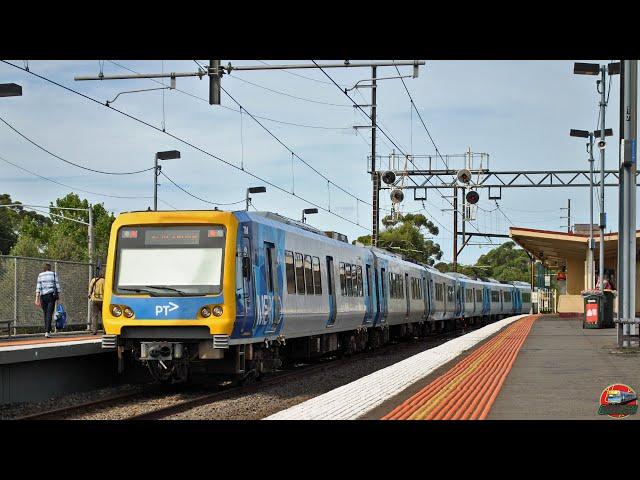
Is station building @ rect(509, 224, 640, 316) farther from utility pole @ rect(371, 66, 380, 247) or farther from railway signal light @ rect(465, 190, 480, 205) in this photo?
utility pole @ rect(371, 66, 380, 247)

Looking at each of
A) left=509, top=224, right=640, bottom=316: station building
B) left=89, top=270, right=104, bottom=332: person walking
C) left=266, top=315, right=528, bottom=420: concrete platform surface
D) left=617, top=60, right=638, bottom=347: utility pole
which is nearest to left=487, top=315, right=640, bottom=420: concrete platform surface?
left=617, top=60, right=638, bottom=347: utility pole

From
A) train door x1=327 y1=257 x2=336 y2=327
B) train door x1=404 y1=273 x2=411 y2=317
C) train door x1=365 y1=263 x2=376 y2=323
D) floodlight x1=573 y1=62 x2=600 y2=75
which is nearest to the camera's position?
train door x1=327 y1=257 x2=336 y2=327

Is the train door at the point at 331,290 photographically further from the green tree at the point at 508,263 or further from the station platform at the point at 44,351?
the green tree at the point at 508,263

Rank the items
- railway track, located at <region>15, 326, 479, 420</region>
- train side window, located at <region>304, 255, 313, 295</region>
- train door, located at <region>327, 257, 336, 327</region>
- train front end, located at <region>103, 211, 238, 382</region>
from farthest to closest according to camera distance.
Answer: train door, located at <region>327, 257, 336, 327</region> → train side window, located at <region>304, 255, 313, 295</region> → train front end, located at <region>103, 211, 238, 382</region> → railway track, located at <region>15, 326, 479, 420</region>

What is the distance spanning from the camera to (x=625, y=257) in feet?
66.6

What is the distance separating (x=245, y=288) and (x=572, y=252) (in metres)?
38.8

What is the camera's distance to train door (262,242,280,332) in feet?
56.4

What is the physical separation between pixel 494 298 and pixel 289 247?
51.9 metres

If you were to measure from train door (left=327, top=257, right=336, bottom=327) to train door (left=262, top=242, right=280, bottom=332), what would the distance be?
4.88 meters

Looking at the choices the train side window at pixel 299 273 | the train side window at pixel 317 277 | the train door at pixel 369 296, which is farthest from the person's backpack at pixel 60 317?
the train door at pixel 369 296

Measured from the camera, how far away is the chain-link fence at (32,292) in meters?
21.0

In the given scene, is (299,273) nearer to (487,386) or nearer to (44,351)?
(44,351)
